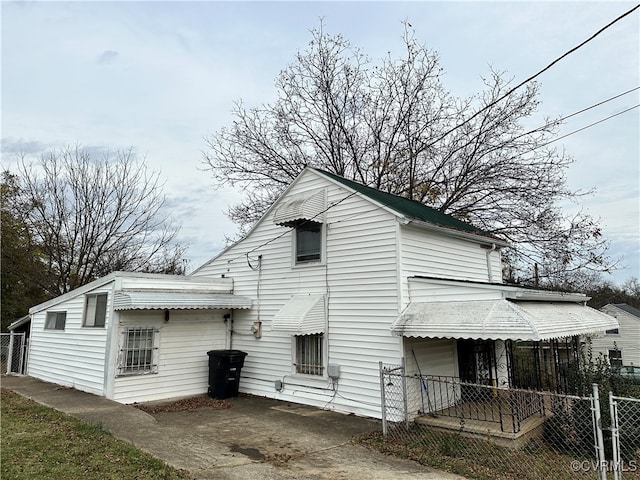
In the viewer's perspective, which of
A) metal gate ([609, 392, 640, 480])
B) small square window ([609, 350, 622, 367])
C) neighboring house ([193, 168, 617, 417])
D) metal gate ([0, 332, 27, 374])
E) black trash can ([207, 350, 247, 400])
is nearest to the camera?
metal gate ([609, 392, 640, 480])

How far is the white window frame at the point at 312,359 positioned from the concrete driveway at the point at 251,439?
84 cm

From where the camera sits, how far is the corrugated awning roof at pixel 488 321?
7363mm

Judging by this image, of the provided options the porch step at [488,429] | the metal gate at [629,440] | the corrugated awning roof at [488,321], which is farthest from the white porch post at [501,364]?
the metal gate at [629,440]

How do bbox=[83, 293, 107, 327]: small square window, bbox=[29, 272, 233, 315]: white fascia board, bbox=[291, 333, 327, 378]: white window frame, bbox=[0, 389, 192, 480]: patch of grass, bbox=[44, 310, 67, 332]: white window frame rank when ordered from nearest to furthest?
bbox=[0, 389, 192, 480]: patch of grass
bbox=[291, 333, 327, 378]: white window frame
bbox=[29, 272, 233, 315]: white fascia board
bbox=[83, 293, 107, 327]: small square window
bbox=[44, 310, 67, 332]: white window frame

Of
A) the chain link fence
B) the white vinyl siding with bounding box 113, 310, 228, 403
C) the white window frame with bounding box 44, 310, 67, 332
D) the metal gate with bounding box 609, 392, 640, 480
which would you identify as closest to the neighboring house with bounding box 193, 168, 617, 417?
the chain link fence

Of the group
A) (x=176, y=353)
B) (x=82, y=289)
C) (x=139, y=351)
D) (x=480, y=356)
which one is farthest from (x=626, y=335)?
(x=82, y=289)

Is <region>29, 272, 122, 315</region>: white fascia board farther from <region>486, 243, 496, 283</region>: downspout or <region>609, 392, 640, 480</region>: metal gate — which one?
<region>609, 392, 640, 480</region>: metal gate

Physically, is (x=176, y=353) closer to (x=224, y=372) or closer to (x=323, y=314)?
(x=224, y=372)

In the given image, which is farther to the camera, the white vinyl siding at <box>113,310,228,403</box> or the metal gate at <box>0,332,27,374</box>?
the metal gate at <box>0,332,27,374</box>

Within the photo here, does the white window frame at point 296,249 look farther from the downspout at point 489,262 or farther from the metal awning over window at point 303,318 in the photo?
the downspout at point 489,262

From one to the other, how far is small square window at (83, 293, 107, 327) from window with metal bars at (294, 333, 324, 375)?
5288 mm

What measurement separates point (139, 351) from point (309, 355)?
446 cm

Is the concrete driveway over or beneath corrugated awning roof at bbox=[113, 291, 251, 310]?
beneath

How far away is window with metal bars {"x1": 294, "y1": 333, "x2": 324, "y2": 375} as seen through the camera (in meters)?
10.5
